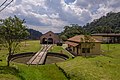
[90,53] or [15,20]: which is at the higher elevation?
[15,20]

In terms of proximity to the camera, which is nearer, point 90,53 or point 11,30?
point 11,30

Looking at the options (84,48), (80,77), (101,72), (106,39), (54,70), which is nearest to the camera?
(80,77)

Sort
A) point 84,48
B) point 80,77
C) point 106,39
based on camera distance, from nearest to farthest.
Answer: point 80,77 → point 84,48 → point 106,39

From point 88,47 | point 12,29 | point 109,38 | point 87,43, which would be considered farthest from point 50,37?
point 12,29

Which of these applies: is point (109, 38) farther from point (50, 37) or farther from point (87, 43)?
point (87, 43)

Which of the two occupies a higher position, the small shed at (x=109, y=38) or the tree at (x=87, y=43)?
the small shed at (x=109, y=38)

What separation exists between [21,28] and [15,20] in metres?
1.43

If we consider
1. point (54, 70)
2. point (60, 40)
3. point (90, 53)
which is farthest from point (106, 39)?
point (54, 70)

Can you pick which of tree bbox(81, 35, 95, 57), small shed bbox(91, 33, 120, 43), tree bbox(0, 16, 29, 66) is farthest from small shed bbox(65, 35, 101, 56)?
small shed bbox(91, 33, 120, 43)

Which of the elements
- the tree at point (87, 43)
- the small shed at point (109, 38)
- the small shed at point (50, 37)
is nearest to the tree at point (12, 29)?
the tree at point (87, 43)

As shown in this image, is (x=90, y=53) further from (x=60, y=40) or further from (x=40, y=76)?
(x=60, y=40)

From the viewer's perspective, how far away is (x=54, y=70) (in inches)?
1347

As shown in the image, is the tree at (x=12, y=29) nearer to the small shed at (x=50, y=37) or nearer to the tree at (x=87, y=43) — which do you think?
the tree at (x=87, y=43)

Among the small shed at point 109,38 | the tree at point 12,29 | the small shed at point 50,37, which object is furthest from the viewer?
the small shed at point 50,37
